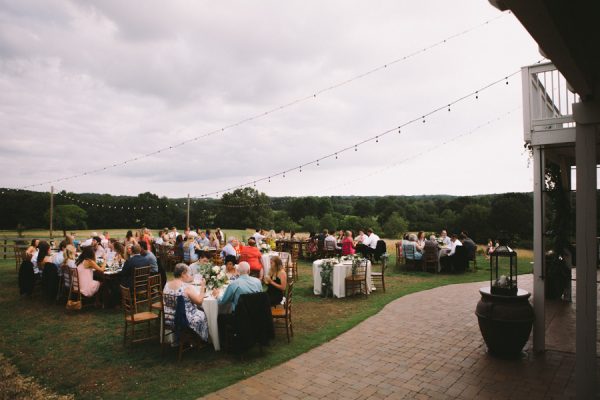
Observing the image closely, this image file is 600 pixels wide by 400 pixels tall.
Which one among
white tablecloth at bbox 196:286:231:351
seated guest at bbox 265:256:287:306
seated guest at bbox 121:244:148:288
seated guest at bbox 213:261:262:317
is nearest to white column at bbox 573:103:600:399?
seated guest at bbox 213:261:262:317

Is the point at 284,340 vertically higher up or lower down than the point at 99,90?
lower down

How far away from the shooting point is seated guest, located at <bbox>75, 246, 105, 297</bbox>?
784 cm

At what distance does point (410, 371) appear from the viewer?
4578mm

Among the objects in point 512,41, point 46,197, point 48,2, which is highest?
point 48,2

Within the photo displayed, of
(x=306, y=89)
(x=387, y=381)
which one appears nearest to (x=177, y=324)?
(x=387, y=381)

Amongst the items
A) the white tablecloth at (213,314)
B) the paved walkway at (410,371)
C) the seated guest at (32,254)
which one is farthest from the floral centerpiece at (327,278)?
the seated guest at (32,254)

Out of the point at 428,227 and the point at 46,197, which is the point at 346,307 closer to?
the point at 46,197

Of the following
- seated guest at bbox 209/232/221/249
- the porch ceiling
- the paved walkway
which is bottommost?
the paved walkway

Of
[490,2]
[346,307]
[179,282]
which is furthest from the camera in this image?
[346,307]

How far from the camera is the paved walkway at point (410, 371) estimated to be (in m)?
4.00

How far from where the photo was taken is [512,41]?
6723mm

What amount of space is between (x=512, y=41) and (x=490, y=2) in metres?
5.27

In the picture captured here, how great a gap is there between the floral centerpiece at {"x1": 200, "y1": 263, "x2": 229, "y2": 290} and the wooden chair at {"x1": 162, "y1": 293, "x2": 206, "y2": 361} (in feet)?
2.43

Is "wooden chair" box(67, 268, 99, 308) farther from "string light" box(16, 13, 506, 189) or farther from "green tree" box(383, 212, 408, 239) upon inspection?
"green tree" box(383, 212, 408, 239)
